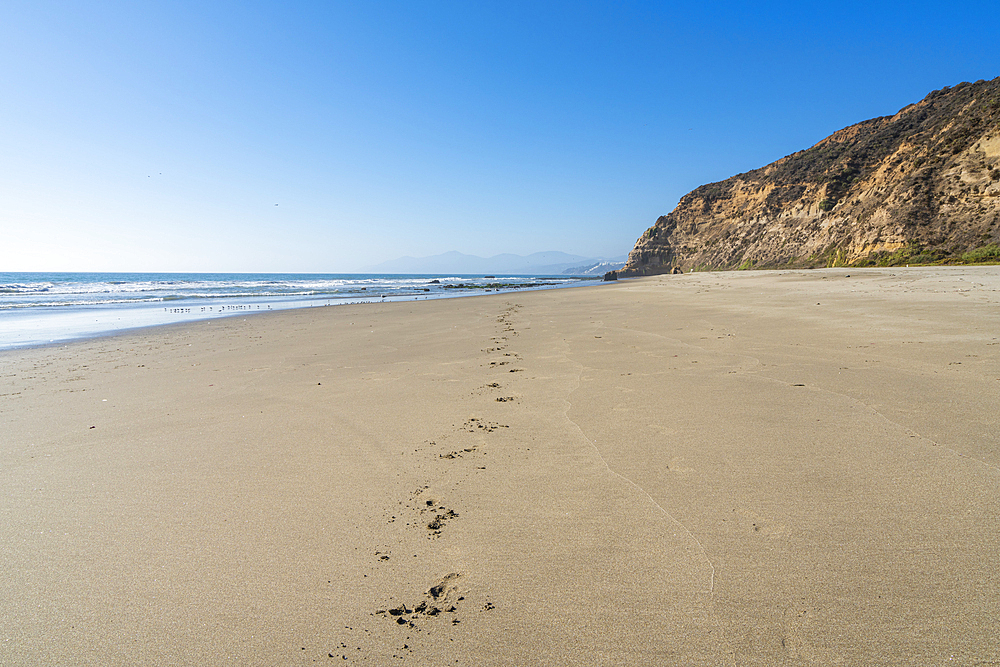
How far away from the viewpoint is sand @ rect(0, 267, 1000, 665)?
5.62 ft

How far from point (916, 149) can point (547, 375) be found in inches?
1403

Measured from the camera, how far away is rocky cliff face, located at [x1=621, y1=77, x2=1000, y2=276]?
22.6 meters

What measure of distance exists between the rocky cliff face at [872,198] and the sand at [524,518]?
80.5 ft

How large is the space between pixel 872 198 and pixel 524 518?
3727 centimetres

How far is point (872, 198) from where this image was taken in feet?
96.1

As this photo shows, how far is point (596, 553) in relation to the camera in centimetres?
217

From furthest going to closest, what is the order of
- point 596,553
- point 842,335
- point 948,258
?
point 948,258 < point 842,335 < point 596,553

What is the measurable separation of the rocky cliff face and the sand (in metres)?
24.5

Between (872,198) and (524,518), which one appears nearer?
(524,518)

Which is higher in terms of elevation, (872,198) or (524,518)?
(872,198)

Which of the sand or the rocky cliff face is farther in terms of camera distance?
the rocky cliff face

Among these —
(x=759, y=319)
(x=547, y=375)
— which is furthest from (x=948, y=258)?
(x=547, y=375)

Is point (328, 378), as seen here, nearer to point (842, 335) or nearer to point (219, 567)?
point (219, 567)

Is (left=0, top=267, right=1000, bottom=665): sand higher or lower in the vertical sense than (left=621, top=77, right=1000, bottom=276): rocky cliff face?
lower
